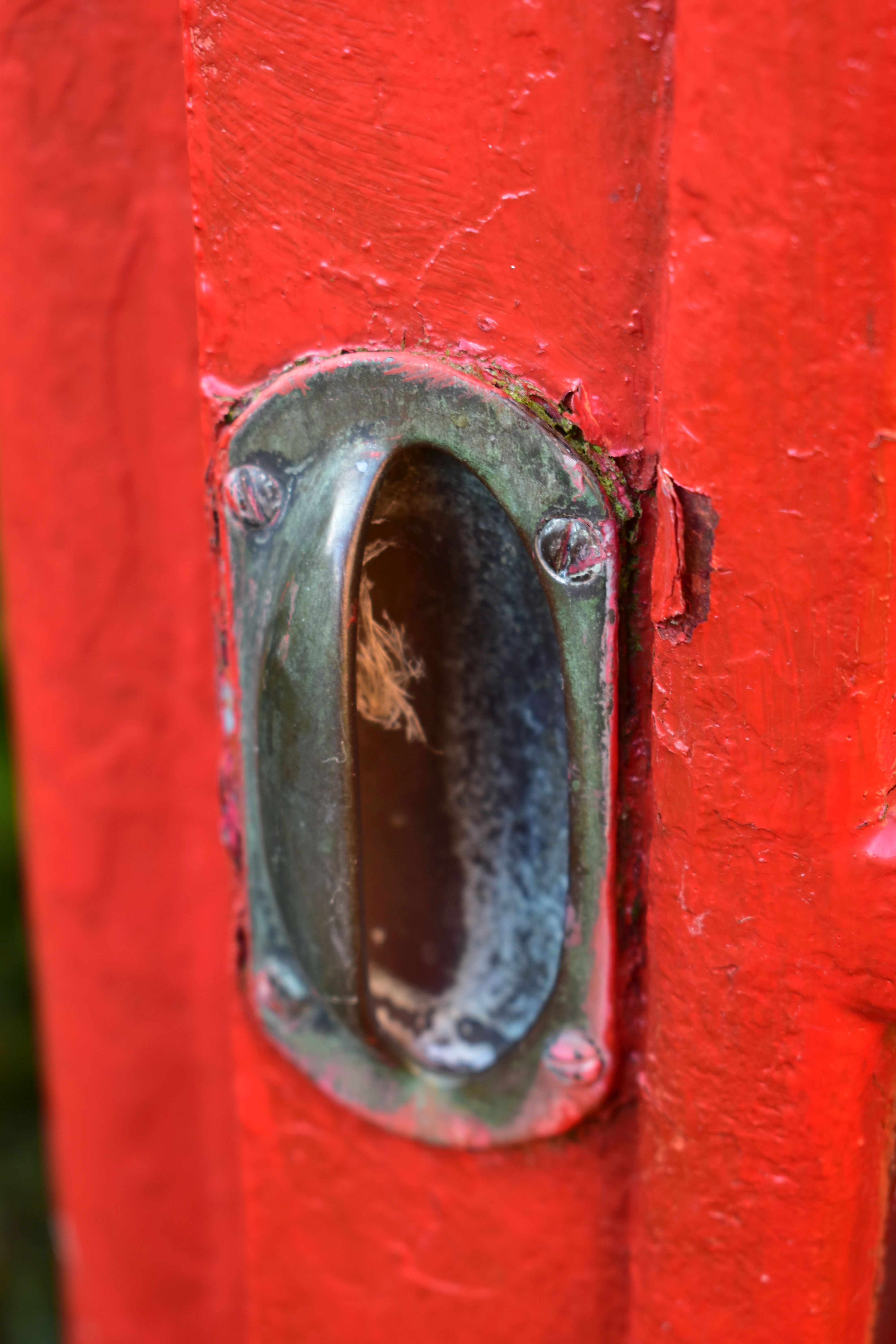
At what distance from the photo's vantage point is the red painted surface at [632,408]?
12.1 inches

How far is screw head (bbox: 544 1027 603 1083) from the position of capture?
1.33 ft

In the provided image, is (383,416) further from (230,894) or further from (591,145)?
(230,894)

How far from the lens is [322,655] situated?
0.37 meters

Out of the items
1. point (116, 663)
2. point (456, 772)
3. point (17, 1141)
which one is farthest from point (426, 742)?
point (17, 1141)

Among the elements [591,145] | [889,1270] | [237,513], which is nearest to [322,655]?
[237,513]

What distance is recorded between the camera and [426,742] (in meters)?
0.43

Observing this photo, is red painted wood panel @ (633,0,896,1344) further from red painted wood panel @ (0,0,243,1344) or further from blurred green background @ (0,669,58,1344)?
blurred green background @ (0,669,58,1344)

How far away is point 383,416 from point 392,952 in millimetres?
221

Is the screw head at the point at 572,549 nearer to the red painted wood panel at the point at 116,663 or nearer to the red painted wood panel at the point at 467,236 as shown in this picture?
the red painted wood panel at the point at 467,236

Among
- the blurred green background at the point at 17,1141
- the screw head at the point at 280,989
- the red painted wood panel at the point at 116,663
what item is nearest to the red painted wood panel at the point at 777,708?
the screw head at the point at 280,989

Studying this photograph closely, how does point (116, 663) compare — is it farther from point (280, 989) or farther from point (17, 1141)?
point (17, 1141)

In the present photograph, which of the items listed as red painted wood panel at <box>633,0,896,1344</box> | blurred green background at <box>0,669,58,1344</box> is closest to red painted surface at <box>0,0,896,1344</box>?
red painted wood panel at <box>633,0,896,1344</box>

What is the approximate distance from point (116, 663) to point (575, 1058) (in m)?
0.33

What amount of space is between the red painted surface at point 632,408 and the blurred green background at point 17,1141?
1152 mm
